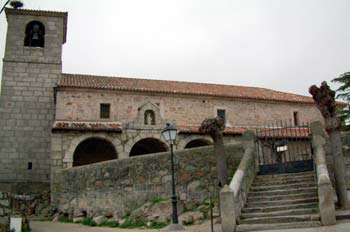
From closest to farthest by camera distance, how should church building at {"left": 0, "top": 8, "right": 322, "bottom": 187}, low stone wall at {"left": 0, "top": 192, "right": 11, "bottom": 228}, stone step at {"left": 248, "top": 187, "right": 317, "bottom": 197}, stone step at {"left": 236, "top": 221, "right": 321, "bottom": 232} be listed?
low stone wall at {"left": 0, "top": 192, "right": 11, "bottom": 228} < stone step at {"left": 236, "top": 221, "right": 321, "bottom": 232} < stone step at {"left": 248, "top": 187, "right": 317, "bottom": 197} < church building at {"left": 0, "top": 8, "right": 322, "bottom": 187}

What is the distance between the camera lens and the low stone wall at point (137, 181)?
1227 cm

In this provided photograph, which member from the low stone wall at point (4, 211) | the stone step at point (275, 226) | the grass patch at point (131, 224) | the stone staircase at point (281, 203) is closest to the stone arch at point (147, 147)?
the grass patch at point (131, 224)

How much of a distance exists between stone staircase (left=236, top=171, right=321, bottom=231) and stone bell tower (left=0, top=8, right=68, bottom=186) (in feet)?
45.0

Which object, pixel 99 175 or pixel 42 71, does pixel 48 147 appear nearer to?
pixel 42 71

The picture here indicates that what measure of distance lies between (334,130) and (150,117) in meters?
12.1

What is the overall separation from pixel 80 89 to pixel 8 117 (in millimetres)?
4351

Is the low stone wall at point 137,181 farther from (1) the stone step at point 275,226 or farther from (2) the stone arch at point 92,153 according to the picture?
(2) the stone arch at point 92,153

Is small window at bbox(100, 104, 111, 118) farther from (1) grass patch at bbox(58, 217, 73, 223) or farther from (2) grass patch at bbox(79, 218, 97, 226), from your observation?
(2) grass patch at bbox(79, 218, 97, 226)

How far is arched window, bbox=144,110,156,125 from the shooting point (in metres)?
20.7

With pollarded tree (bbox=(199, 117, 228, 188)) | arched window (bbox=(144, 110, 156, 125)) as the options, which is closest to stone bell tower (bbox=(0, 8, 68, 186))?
arched window (bbox=(144, 110, 156, 125))

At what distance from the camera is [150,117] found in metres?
20.8

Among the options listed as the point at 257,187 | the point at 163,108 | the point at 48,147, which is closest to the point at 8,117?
the point at 48,147

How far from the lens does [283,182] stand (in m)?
11.1

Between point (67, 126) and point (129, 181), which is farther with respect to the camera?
point (67, 126)
